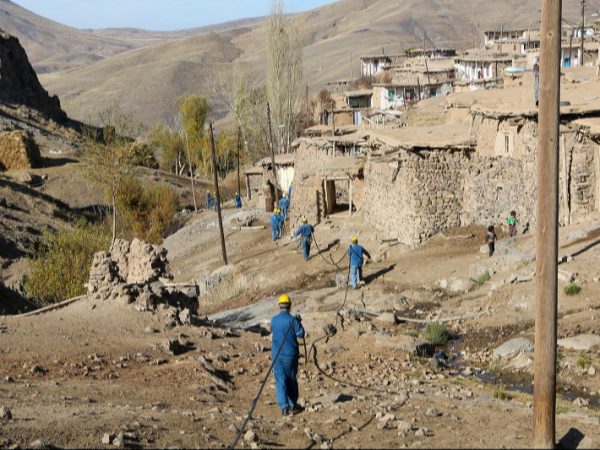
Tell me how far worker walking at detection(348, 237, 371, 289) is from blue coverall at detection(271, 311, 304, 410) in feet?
31.0

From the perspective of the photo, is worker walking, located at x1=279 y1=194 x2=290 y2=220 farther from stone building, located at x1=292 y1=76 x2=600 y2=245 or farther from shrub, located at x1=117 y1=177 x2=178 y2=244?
shrub, located at x1=117 y1=177 x2=178 y2=244

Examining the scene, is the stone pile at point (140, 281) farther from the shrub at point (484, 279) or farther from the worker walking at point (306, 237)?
the worker walking at point (306, 237)

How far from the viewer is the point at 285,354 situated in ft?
28.5

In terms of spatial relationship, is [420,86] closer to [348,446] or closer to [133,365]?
[133,365]

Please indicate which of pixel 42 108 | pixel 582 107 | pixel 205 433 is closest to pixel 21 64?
pixel 42 108

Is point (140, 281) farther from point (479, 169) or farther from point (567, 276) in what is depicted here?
point (479, 169)

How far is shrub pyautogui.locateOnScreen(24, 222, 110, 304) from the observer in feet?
78.5

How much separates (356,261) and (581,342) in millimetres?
6726

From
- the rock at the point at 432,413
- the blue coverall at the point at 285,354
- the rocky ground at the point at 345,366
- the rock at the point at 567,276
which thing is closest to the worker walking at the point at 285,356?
the blue coverall at the point at 285,354

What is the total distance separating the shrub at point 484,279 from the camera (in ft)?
54.5

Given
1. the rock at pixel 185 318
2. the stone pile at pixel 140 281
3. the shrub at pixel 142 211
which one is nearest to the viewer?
the rock at pixel 185 318

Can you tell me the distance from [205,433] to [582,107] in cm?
1196

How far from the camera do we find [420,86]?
163 feet

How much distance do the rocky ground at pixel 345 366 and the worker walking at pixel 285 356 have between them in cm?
27
